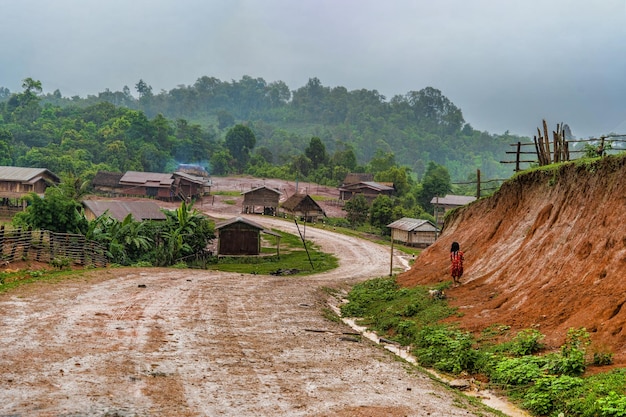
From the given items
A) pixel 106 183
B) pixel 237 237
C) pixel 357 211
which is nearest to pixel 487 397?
pixel 237 237

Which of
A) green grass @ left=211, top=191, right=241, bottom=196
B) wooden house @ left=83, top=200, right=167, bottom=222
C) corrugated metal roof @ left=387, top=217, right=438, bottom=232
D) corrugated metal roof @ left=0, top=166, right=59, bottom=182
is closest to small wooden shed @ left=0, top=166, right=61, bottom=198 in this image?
corrugated metal roof @ left=0, top=166, right=59, bottom=182

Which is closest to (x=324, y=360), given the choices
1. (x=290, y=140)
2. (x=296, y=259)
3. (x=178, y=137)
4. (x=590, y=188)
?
(x=590, y=188)

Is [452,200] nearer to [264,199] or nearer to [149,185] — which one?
[264,199]

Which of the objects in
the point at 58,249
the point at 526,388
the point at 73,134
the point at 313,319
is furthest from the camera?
the point at 73,134

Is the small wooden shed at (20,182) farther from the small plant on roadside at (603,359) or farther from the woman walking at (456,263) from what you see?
the small plant on roadside at (603,359)

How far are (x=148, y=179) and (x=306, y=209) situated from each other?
89.6 feet

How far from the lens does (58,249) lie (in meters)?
34.8

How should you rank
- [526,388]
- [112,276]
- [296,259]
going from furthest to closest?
[296,259]
[112,276]
[526,388]

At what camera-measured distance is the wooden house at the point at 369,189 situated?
321 feet

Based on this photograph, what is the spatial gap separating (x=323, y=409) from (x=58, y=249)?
2667cm

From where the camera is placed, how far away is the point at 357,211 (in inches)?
3250

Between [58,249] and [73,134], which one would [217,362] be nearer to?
[58,249]

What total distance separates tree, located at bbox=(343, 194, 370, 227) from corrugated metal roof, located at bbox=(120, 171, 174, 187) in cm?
2844

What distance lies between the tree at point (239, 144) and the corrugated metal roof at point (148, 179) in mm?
38940
